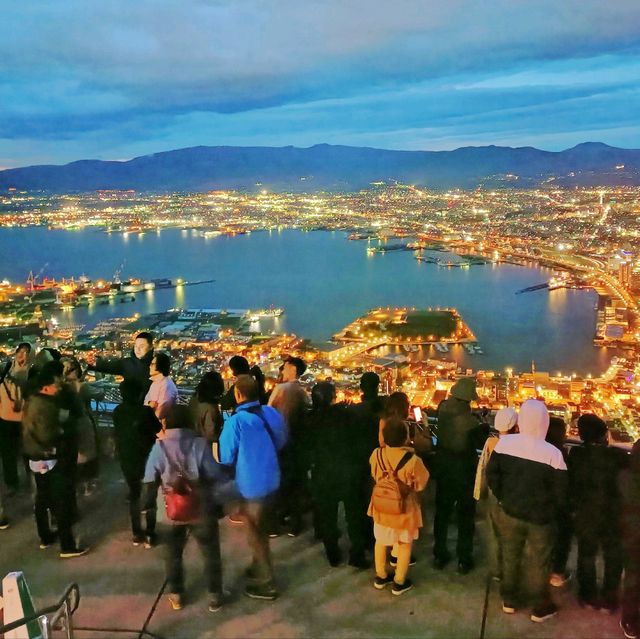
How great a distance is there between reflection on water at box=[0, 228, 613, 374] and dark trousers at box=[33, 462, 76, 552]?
52.5 feet

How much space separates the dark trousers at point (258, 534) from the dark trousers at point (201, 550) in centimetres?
16

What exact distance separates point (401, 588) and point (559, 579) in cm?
80

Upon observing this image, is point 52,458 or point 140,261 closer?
point 52,458

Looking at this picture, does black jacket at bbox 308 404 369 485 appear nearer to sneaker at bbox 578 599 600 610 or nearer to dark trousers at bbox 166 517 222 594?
dark trousers at bbox 166 517 222 594

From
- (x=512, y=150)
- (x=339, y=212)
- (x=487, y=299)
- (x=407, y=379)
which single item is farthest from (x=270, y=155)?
(x=407, y=379)

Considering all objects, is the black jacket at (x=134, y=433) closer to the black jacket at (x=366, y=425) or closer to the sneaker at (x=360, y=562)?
the black jacket at (x=366, y=425)

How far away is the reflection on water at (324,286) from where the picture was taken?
21.9 m

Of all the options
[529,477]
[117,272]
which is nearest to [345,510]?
[529,477]

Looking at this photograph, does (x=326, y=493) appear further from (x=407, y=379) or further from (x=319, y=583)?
(x=407, y=379)

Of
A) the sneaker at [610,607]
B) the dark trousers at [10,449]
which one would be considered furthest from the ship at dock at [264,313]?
the sneaker at [610,607]

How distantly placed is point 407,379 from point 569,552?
34.2ft

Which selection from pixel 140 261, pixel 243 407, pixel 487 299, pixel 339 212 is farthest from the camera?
pixel 339 212

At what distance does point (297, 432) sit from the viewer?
3215mm

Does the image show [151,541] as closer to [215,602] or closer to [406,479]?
[215,602]
